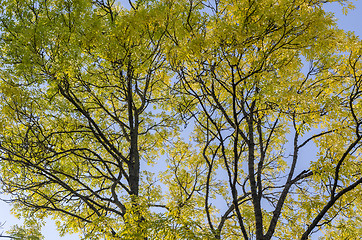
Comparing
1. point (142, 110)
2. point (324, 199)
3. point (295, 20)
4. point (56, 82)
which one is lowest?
point (324, 199)

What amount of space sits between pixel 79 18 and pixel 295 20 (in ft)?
13.7

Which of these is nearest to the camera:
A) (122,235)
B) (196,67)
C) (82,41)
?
(196,67)

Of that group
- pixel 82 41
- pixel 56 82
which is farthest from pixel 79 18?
pixel 56 82

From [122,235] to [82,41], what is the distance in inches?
151

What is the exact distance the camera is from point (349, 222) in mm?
6387

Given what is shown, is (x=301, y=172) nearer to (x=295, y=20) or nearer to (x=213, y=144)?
(x=295, y=20)

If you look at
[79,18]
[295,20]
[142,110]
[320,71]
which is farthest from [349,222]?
[79,18]

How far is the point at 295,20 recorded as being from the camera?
4.04 m

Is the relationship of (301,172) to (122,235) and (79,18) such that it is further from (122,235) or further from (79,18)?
(79,18)

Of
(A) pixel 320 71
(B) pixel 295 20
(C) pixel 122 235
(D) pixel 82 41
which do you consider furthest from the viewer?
(A) pixel 320 71

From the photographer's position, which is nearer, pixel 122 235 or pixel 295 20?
pixel 295 20

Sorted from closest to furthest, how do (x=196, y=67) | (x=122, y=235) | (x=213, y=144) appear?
1. (x=196, y=67)
2. (x=122, y=235)
3. (x=213, y=144)

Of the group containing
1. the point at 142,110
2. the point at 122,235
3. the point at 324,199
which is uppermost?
the point at 142,110

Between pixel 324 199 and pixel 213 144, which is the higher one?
pixel 213 144
